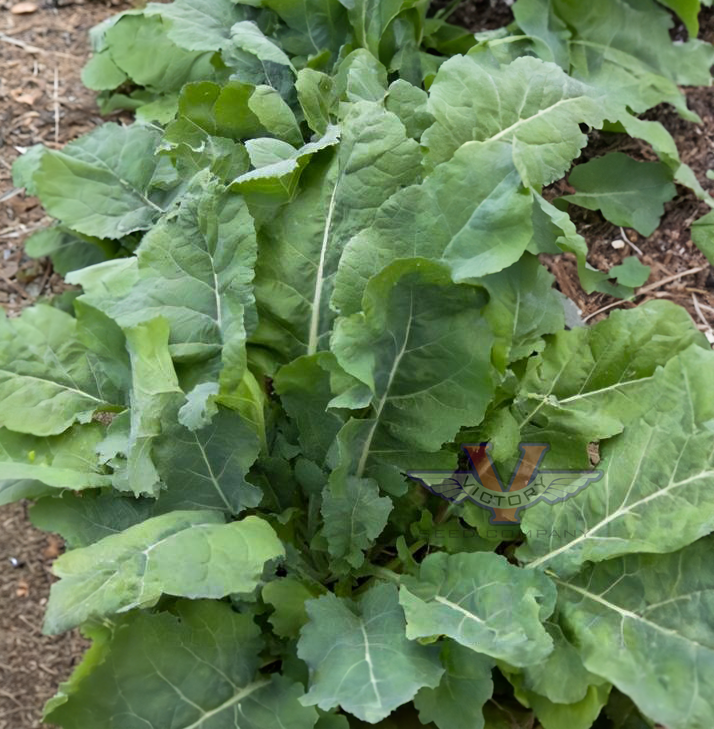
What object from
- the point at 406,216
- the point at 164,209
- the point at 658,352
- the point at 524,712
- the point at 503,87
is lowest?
the point at 524,712

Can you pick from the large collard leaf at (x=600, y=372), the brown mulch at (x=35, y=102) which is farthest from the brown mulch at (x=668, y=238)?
the brown mulch at (x=35, y=102)

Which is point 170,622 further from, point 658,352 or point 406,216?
point 658,352

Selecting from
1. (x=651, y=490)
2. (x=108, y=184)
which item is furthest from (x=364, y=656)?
(x=108, y=184)

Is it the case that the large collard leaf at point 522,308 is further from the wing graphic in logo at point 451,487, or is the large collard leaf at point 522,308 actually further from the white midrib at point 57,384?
the white midrib at point 57,384

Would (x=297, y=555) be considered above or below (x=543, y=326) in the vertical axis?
below

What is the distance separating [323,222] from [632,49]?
1063 millimetres

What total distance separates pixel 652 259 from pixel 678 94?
0.41m

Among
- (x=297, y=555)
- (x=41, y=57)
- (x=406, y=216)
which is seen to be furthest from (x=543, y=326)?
(x=41, y=57)

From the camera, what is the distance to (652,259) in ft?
6.27

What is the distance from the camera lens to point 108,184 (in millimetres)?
1800

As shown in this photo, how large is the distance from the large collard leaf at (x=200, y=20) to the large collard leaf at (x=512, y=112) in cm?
62

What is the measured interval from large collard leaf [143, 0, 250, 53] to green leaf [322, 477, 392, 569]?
41.5 inches

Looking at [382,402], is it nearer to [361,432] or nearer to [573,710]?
[361,432]

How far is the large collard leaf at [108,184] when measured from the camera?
1.76 m
